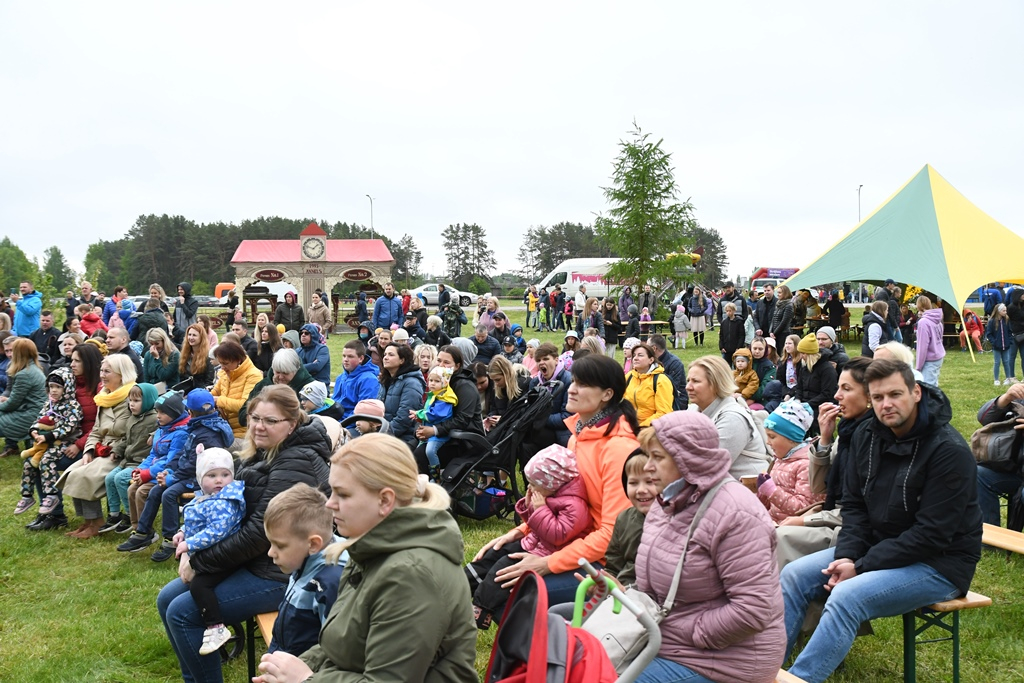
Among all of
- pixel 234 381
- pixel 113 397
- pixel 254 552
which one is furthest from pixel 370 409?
pixel 254 552

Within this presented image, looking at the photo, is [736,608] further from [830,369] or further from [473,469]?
[830,369]

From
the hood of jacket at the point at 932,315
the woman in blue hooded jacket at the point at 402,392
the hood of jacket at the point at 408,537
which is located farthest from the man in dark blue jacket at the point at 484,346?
the hood of jacket at the point at 408,537

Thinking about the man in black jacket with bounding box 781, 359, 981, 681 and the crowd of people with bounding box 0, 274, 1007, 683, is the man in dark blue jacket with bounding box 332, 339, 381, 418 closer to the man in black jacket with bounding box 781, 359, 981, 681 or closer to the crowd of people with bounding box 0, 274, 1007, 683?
the crowd of people with bounding box 0, 274, 1007, 683

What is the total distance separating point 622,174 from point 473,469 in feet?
59.1

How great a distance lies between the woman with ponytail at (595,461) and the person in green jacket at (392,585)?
1124 millimetres

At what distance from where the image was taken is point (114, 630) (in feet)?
16.0

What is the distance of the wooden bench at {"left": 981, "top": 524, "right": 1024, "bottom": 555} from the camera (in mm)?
4461

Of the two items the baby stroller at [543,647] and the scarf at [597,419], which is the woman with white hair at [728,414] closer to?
the scarf at [597,419]

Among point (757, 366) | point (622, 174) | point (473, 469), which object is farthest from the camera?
point (622, 174)

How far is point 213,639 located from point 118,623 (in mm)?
1710

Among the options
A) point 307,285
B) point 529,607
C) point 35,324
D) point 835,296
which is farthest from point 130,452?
point 307,285

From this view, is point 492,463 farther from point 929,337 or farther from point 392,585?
point 929,337

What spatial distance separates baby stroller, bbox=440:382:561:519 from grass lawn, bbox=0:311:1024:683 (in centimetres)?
21

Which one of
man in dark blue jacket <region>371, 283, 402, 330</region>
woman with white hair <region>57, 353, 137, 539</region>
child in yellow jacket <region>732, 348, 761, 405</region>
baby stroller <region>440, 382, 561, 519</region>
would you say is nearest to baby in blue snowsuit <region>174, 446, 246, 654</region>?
baby stroller <region>440, 382, 561, 519</region>
